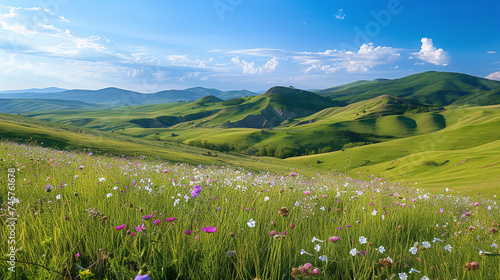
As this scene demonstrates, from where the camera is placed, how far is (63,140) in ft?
134

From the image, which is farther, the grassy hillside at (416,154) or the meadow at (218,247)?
the grassy hillside at (416,154)

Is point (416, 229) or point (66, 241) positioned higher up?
point (66, 241)

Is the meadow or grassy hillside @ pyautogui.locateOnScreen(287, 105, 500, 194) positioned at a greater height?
the meadow

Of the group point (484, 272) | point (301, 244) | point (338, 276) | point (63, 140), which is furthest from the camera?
point (63, 140)

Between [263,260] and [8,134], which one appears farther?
[8,134]

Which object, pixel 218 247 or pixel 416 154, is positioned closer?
pixel 218 247

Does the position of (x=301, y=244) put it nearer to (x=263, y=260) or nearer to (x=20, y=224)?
(x=263, y=260)

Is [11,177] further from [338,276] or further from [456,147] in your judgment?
[456,147]

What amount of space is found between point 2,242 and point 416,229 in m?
5.39

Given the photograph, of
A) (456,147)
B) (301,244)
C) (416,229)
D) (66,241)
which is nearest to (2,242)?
(66,241)

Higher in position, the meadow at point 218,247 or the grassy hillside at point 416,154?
the meadow at point 218,247

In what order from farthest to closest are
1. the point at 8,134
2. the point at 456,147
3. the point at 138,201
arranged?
the point at 456,147 < the point at 8,134 < the point at 138,201

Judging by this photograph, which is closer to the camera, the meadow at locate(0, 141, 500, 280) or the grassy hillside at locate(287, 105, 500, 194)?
the meadow at locate(0, 141, 500, 280)

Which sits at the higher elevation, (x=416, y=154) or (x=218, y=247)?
(x=218, y=247)
